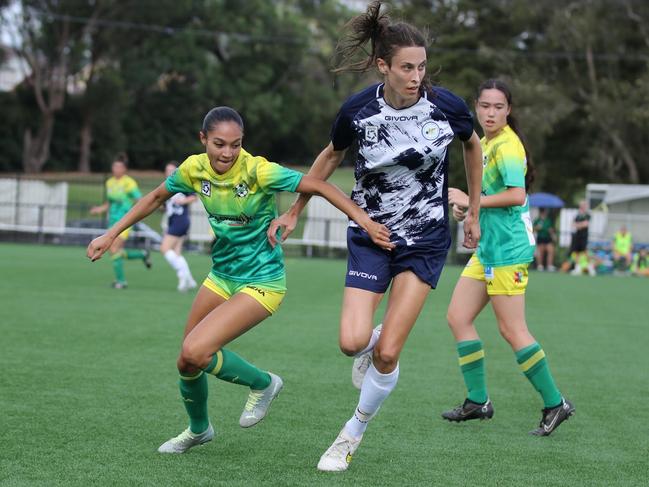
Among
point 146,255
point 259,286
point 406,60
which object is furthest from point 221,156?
Result: point 146,255

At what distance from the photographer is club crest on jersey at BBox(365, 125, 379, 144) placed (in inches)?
213

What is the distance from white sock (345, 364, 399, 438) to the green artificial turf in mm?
202

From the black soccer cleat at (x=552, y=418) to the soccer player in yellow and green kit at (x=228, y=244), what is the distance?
1844 millimetres

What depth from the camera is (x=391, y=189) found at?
17.9 feet

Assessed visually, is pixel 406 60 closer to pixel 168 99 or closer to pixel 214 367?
pixel 214 367

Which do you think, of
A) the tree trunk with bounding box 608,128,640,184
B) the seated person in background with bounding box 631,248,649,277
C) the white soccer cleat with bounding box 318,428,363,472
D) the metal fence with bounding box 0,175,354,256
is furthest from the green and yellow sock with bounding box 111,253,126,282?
the tree trunk with bounding box 608,128,640,184

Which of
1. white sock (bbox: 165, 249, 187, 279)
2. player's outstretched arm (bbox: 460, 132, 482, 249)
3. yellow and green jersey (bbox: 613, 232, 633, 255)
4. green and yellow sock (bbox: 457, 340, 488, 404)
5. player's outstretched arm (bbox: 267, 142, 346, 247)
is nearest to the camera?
player's outstretched arm (bbox: 267, 142, 346, 247)

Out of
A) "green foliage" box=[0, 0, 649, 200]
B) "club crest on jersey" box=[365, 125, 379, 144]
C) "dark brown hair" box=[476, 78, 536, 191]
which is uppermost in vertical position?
"green foliage" box=[0, 0, 649, 200]

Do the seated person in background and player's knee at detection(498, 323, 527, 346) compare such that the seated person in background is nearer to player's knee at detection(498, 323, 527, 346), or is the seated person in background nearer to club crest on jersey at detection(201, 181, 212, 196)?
player's knee at detection(498, 323, 527, 346)

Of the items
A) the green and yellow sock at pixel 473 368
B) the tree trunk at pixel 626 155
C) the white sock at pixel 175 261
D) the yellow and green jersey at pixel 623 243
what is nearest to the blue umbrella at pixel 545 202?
the yellow and green jersey at pixel 623 243

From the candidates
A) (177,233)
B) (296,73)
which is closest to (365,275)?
(177,233)

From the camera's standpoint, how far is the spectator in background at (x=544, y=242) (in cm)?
2972

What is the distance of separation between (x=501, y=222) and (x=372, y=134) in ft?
5.43

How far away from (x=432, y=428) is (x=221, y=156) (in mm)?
2302
